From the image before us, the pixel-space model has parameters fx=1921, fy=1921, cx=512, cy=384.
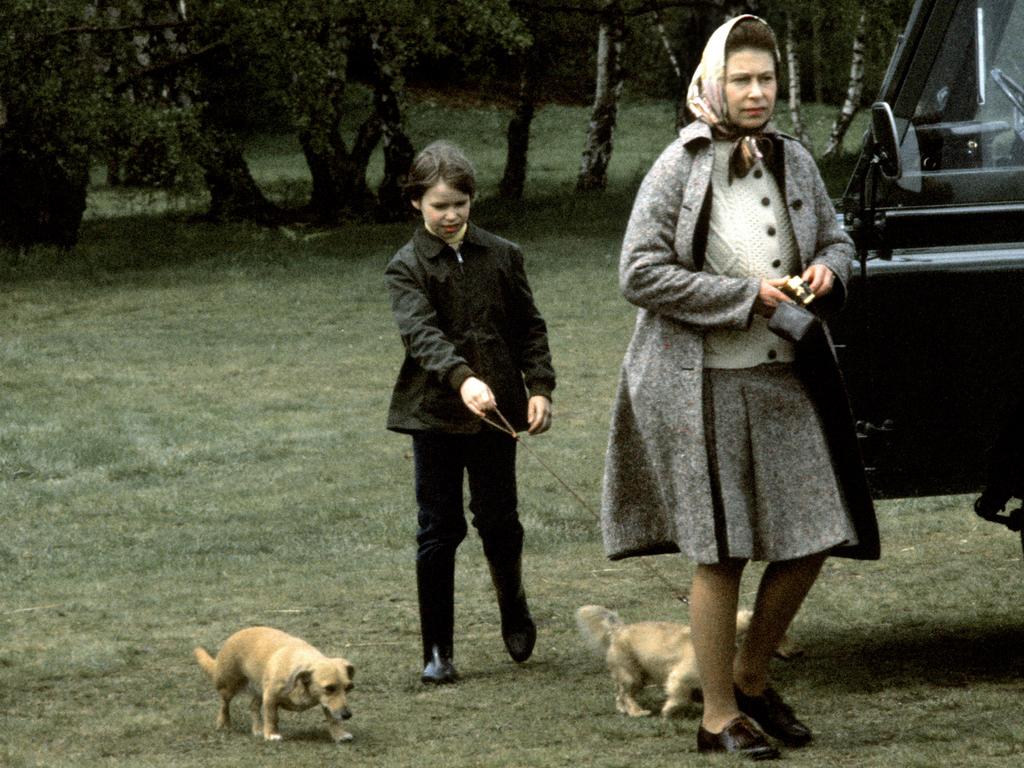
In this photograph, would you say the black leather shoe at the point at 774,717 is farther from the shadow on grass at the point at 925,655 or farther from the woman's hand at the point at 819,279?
the woman's hand at the point at 819,279

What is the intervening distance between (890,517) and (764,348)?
5.27m

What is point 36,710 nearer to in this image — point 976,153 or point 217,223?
point 976,153

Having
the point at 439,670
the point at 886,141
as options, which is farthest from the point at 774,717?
the point at 886,141

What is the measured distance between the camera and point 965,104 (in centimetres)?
625

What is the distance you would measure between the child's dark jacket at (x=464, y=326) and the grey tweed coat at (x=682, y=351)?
1.19 metres

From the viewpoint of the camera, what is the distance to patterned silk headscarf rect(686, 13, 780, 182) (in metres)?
5.02

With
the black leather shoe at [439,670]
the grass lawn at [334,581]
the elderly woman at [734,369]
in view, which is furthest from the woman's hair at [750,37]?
the black leather shoe at [439,670]

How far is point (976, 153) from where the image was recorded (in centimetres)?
616

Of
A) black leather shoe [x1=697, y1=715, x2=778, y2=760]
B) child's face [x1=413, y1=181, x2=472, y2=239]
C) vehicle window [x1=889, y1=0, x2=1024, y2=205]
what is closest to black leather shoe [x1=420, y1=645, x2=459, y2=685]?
child's face [x1=413, y1=181, x2=472, y2=239]

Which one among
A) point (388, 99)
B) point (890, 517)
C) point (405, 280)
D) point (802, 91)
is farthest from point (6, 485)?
point (802, 91)

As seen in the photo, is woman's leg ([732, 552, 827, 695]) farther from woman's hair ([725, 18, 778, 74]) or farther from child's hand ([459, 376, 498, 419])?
woman's hair ([725, 18, 778, 74])

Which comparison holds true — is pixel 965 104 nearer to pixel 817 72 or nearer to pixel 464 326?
pixel 464 326

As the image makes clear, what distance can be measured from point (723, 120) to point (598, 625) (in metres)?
1.97

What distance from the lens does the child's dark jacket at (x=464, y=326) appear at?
641 cm
